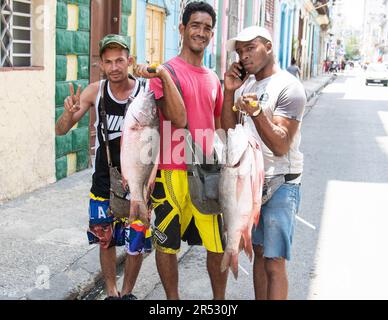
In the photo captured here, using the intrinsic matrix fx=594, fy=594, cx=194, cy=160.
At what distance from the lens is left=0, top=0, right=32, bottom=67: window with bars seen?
6367mm

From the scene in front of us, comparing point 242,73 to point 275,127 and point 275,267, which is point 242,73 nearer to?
point 275,127

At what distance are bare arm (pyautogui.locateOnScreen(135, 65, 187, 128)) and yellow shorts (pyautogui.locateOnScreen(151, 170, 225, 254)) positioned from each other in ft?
1.19

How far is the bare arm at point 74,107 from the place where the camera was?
3508mm

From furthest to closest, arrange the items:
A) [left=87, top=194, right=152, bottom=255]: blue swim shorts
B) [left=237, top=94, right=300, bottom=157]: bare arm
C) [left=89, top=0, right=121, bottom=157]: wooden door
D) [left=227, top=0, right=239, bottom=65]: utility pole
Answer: [left=227, top=0, right=239, bottom=65]: utility pole, [left=89, top=0, right=121, bottom=157]: wooden door, [left=87, top=194, right=152, bottom=255]: blue swim shorts, [left=237, top=94, right=300, bottom=157]: bare arm

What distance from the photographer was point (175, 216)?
352cm

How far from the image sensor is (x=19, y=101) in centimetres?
640

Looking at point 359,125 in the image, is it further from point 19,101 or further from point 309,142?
point 19,101

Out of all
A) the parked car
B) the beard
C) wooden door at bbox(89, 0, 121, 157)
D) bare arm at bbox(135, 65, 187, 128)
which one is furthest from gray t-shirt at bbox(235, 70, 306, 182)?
the parked car

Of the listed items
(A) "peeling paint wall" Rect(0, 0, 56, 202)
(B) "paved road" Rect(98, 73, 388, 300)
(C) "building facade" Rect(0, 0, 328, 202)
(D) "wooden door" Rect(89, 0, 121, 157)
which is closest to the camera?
(B) "paved road" Rect(98, 73, 388, 300)

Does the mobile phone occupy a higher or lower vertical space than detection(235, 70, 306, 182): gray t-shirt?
higher

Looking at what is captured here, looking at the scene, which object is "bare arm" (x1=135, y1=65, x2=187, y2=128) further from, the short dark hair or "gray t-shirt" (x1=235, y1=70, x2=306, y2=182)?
the short dark hair

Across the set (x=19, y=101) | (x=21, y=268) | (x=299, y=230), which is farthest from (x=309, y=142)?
(x=21, y=268)

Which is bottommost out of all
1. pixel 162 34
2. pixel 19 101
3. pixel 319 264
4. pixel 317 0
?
pixel 319 264
